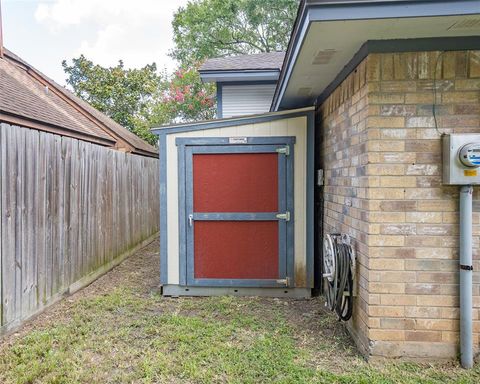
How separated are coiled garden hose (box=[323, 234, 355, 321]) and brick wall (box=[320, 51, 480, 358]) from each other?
0.98ft

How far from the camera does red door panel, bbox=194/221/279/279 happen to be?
4383mm

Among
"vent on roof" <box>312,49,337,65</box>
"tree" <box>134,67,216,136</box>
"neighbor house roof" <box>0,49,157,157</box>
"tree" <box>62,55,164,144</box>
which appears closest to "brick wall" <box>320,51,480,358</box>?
"vent on roof" <box>312,49,337,65</box>

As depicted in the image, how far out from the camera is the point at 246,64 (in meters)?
7.73

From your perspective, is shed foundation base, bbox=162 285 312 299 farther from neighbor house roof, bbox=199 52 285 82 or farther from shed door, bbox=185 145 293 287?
neighbor house roof, bbox=199 52 285 82

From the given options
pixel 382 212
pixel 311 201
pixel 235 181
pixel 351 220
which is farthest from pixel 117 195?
pixel 382 212

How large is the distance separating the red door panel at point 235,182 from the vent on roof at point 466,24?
232 centimetres

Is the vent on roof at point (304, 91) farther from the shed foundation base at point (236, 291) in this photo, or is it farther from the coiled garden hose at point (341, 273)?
the shed foundation base at point (236, 291)

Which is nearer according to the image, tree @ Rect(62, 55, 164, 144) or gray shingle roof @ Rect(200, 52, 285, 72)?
gray shingle roof @ Rect(200, 52, 285, 72)

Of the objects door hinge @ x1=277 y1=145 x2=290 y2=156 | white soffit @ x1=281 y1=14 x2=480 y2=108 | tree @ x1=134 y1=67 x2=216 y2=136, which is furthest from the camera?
tree @ x1=134 y1=67 x2=216 y2=136

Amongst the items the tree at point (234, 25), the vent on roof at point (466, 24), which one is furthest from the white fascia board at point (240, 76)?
the tree at point (234, 25)

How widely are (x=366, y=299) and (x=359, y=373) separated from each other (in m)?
0.53

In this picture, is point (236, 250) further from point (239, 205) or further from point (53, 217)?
point (53, 217)

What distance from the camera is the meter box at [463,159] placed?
2.49m

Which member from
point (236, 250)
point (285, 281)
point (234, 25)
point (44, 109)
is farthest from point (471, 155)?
point (234, 25)
